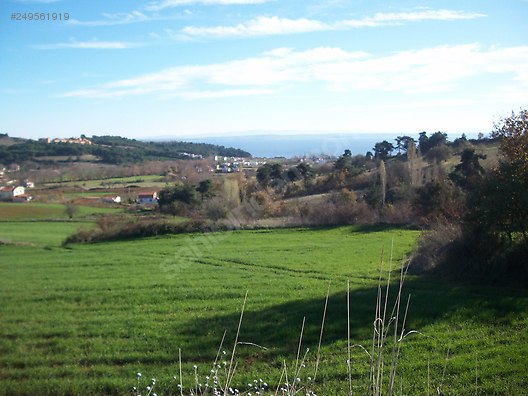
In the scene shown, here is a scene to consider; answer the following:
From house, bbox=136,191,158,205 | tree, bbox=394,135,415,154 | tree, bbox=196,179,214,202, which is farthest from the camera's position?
tree, bbox=394,135,415,154

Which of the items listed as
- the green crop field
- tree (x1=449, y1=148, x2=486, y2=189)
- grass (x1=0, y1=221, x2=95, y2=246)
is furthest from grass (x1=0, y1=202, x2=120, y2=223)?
tree (x1=449, y1=148, x2=486, y2=189)

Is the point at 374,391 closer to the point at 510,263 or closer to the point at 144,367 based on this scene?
the point at 144,367

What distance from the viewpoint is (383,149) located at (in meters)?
37.9

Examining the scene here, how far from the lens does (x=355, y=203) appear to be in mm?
29672

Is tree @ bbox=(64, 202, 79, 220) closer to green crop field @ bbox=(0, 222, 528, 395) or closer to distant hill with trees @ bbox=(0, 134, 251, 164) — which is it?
distant hill with trees @ bbox=(0, 134, 251, 164)

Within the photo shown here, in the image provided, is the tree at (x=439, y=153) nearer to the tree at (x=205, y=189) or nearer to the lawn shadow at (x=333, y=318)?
the tree at (x=205, y=189)

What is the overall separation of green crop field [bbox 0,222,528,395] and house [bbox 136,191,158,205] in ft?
44.8

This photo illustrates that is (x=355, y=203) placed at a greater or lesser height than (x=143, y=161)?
lesser

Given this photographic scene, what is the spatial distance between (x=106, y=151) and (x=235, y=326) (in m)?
37.3

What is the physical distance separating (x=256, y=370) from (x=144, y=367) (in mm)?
1763

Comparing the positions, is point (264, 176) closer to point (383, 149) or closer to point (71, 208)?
point (383, 149)

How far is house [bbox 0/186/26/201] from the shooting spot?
24.6 m

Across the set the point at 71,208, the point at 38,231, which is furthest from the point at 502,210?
the point at 71,208

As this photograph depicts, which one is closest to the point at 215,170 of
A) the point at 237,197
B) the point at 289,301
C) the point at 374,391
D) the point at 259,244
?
the point at 237,197
